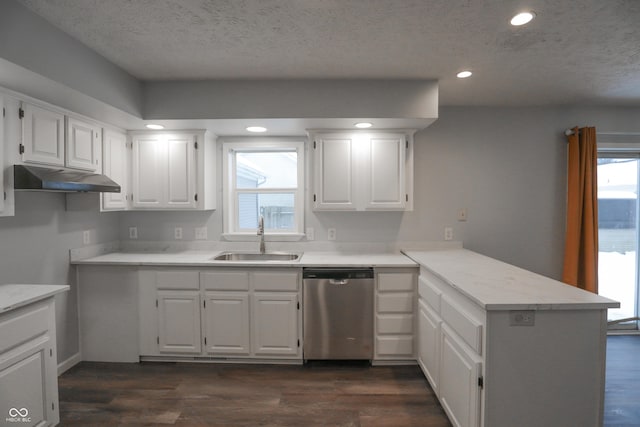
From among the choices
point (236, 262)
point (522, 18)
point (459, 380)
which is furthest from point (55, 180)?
point (522, 18)

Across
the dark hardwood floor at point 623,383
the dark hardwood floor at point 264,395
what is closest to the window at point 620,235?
the dark hardwood floor at point 623,383

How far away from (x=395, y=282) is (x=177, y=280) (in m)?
1.91

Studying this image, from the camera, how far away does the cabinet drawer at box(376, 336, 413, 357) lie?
272cm

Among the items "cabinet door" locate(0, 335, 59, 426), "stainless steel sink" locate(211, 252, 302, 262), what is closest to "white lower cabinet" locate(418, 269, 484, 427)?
"stainless steel sink" locate(211, 252, 302, 262)

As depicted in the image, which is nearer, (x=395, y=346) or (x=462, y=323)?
(x=462, y=323)

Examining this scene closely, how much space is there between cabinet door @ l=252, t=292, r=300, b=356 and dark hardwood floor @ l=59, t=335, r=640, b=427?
177 mm

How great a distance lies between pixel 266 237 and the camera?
11.0ft

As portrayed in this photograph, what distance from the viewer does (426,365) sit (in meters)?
2.43

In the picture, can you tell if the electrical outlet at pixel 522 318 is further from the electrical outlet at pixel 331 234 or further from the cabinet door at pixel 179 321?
the cabinet door at pixel 179 321

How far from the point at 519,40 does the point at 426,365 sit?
93.0 inches

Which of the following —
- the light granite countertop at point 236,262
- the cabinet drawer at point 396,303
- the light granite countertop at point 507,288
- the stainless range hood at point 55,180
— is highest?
the stainless range hood at point 55,180

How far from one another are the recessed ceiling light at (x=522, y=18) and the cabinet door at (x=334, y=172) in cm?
149

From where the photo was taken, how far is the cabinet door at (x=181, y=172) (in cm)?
303

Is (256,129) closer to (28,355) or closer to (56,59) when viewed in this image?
(56,59)
